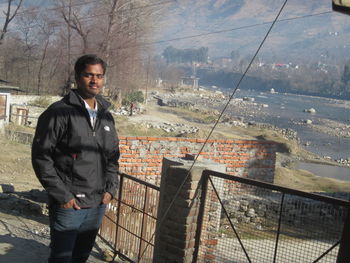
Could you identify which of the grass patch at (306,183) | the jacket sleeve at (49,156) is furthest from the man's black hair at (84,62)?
the grass patch at (306,183)

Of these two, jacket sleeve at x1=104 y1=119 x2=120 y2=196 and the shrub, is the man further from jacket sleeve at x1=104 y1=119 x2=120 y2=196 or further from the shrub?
the shrub

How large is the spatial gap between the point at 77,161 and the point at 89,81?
608 millimetres

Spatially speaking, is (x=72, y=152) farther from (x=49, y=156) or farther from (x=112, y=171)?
(x=112, y=171)

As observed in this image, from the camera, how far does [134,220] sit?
17.6 feet

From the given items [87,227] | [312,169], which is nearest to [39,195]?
[87,227]

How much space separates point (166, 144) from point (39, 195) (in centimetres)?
387

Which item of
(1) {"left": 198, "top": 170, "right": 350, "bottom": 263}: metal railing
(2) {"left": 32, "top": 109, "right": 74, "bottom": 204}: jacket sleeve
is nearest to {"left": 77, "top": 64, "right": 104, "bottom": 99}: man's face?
(2) {"left": 32, "top": 109, "right": 74, "bottom": 204}: jacket sleeve

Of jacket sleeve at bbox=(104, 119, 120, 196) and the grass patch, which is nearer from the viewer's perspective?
jacket sleeve at bbox=(104, 119, 120, 196)

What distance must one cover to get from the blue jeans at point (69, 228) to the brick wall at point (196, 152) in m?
7.04

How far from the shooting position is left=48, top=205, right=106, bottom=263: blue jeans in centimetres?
304

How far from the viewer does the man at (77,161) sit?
293 centimetres

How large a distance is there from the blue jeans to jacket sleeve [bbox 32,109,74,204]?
0.48 feet

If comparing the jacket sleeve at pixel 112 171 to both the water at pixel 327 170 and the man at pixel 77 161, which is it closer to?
the man at pixel 77 161

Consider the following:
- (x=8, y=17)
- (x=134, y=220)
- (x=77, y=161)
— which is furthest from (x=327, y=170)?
(x=8, y=17)
